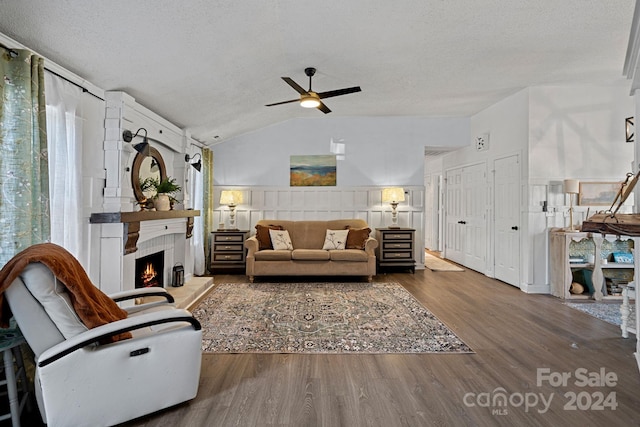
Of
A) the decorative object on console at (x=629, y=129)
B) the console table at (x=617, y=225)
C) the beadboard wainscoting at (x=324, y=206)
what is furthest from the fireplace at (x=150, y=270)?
the decorative object on console at (x=629, y=129)

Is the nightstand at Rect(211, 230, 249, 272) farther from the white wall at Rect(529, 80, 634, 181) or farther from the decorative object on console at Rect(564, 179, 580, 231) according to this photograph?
the decorative object on console at Rect(564, 179, 580, 231)

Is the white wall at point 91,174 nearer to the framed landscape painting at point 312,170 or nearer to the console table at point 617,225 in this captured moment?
the framed landscape painting at point 312,170

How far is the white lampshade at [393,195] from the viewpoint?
582 centimetres

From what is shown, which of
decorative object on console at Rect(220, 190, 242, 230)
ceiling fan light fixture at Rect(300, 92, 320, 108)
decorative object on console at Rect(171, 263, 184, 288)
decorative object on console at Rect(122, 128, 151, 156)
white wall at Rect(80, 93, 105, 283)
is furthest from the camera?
decorative object on console at Rect(220, 190, 242, 230)

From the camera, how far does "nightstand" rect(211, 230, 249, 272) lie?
5.55 m

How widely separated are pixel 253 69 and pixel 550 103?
13.7 ft

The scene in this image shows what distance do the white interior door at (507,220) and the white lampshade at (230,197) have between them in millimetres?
4568

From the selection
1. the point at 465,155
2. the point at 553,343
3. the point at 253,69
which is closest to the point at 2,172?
the point at 253,69

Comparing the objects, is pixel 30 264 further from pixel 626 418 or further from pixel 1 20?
pixel 626 418

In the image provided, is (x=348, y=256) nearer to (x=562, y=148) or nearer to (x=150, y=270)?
(x=150, y=270)

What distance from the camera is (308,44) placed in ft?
10.5

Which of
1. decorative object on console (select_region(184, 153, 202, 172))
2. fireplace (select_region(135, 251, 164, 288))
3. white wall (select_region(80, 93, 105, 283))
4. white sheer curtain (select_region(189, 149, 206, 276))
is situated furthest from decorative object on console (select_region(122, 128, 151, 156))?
white sheer curtain (select_region(189, 149, 206, 276))

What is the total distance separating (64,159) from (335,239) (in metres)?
3.86

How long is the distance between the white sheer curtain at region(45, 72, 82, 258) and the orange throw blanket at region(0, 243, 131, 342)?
1003 mm
